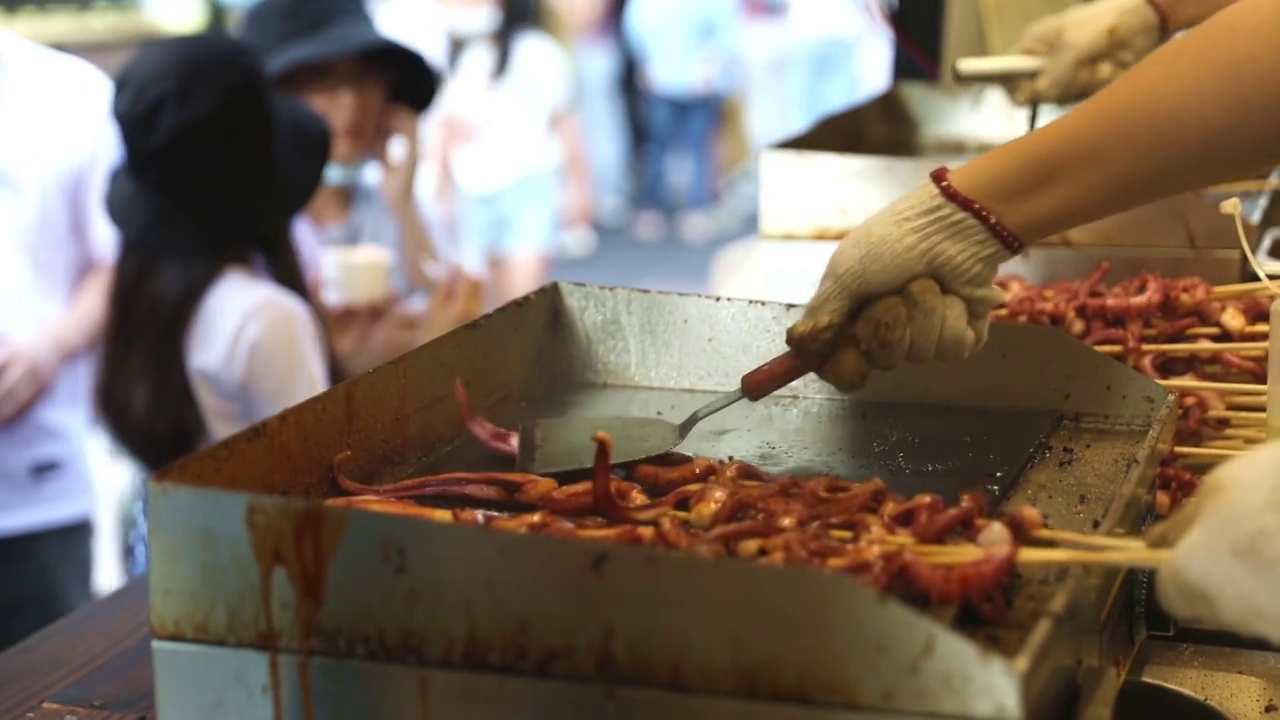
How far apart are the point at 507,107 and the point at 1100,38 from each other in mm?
3337

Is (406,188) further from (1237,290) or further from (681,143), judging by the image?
(1237,290)

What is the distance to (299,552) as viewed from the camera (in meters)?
1.35

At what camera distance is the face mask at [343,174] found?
492 centimetres

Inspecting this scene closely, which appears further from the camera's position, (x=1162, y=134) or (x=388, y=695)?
(x=1162, y=134)

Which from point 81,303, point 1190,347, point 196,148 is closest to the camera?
point 1190,347

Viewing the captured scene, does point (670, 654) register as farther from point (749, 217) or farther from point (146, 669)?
point (749, 217)

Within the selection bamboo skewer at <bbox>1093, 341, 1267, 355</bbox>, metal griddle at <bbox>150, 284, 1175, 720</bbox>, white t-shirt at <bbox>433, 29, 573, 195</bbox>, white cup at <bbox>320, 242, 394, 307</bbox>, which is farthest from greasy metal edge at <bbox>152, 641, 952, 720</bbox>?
white t-shirt at <bbox>433, 29, 573, 195</bbox>

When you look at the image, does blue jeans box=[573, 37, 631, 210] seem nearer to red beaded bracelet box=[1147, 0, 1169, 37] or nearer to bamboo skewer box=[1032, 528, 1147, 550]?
red beaded bracelet box=[1147, 0, 1169, 37]

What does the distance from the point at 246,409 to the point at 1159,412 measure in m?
2.61

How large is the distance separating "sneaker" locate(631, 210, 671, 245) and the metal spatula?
479 centimetres

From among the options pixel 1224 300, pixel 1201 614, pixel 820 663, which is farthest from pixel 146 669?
pixel 1224 300

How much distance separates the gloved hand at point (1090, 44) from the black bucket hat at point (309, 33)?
7.94ft

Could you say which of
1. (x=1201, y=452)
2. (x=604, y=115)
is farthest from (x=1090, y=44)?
(x=604, y=115)

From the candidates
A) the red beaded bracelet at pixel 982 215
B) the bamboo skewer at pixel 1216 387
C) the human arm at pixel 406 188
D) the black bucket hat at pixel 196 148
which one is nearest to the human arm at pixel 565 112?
the human arm at pixel 406 188
